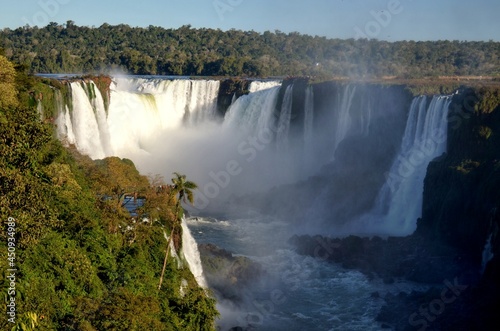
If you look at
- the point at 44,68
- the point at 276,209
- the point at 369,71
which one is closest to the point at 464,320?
the point at 276,209

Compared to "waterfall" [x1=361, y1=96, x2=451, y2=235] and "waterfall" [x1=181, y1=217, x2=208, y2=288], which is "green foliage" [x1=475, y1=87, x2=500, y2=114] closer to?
"waterfall" [x1=361, y1=96, x2=451, y2=235]

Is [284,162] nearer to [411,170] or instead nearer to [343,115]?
[343,115]

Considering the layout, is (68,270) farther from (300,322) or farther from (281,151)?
(281,151)

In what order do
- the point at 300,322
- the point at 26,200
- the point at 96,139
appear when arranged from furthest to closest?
1. the point at 96,139
2. the point at 300,322
3. the point at 26,200

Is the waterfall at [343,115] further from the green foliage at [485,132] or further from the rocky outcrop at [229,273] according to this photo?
the rocky outcrop at [229,273]

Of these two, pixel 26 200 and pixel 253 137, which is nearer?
pixel 26 200

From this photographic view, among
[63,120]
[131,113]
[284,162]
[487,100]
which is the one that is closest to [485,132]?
[487,100]
